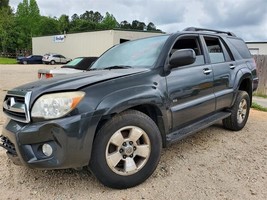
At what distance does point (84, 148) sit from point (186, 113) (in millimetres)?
1610

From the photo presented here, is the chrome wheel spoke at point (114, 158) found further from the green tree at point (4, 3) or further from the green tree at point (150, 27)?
the green tree at point (150, 27)

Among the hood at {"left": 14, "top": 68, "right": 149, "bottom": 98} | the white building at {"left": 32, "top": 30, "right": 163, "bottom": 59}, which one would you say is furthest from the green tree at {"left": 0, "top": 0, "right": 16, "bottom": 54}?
the hood at {"left": 14, "top": 68, "right": 149, "bottom": 98}

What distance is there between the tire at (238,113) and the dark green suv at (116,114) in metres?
1.08

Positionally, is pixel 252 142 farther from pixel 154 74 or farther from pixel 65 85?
pixel 65 85

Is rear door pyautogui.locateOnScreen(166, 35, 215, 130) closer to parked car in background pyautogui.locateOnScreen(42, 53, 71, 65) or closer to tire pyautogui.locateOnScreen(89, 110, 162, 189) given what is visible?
tire pyautogui.locateOnScreen(89, 110, 162, 189)

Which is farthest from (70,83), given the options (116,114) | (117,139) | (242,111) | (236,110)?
(242,111)

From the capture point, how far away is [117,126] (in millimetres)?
3051

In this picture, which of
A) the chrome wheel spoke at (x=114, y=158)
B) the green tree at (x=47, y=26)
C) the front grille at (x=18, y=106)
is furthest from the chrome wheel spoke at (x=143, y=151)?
the green tree at (x=47, y=26)

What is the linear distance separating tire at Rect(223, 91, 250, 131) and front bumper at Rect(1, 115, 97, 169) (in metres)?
3.24

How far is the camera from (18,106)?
3068 millimetres

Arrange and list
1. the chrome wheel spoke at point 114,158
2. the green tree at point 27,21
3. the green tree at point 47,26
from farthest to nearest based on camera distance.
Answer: the green tree at point 47,26, the green tree at point 27,21, the chrome wheel spoke at point 114,158

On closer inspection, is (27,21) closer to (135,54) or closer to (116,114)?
(135,54)

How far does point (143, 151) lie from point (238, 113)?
2860 millimetres

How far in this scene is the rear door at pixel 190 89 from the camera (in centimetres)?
373
